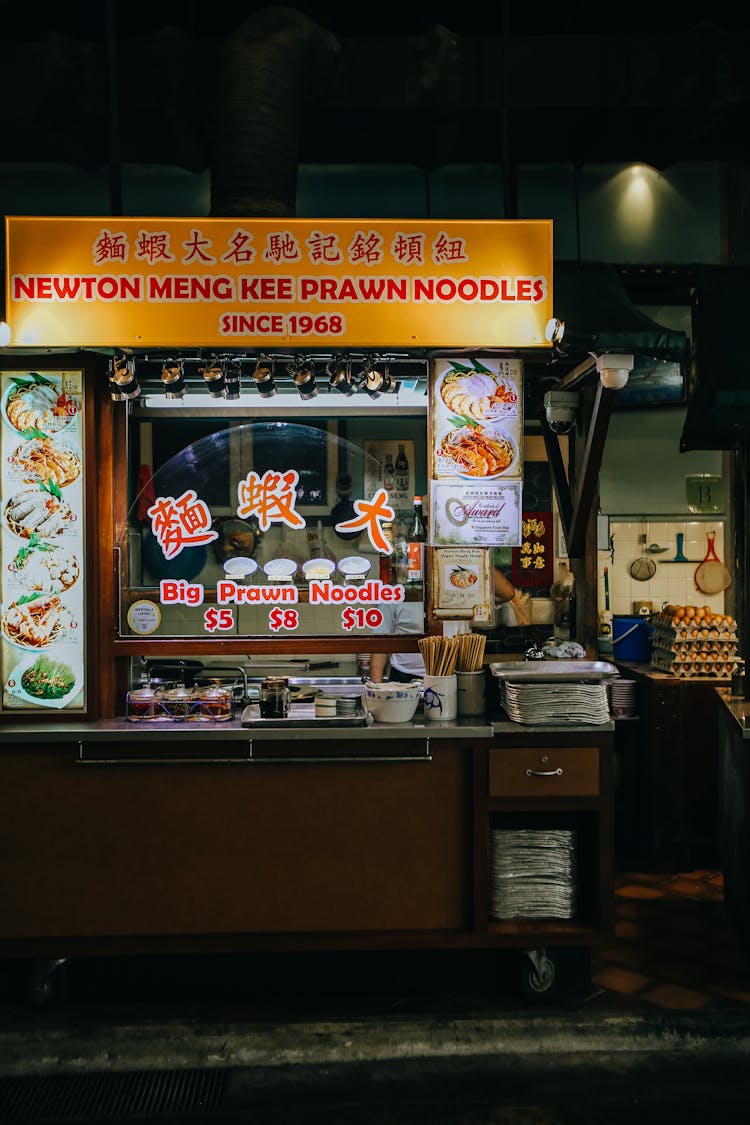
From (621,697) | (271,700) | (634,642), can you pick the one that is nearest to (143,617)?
(271,700)

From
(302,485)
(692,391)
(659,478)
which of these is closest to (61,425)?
(302,485)

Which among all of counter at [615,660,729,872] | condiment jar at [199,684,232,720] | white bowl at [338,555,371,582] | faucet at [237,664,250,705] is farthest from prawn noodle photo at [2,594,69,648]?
counter at [615,660,729,872]

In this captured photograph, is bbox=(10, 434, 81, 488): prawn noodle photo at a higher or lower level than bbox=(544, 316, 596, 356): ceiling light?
lower

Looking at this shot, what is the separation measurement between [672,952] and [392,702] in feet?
6.96

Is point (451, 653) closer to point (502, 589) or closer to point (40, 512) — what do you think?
point (40, 512)

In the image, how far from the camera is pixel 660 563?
25.6 feet

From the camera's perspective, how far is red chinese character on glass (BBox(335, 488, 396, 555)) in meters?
4.71

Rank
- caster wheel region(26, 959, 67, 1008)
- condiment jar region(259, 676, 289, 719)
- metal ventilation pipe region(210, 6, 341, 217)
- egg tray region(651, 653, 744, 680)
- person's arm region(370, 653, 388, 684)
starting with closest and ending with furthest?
caster wheel region(26, 959, 67, 1008)
condiment jar region(259, 676, 289, 719)
metal ventilation pipe region(210, 6, 341, 217)
person's arm region(370, 653, 388, 684)
egg tray region(651, 653, 744, 680)

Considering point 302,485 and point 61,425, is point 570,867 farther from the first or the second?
point 61,425

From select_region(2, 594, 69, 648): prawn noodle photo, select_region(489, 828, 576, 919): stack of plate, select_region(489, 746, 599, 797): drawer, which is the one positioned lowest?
select_region(489, 828, 576, 919): stack of plate

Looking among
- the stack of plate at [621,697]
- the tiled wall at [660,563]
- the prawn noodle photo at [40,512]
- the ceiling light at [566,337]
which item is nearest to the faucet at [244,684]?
the prawn noodle photo at [40,512]

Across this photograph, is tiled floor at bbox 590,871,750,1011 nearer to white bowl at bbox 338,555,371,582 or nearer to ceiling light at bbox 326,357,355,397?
white bowl at bbox 338,555,371,582

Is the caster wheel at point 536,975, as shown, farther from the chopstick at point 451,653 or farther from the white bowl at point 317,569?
the white bowl at point 317,569

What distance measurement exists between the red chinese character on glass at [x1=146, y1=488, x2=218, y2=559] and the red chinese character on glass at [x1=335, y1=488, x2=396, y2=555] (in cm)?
74
